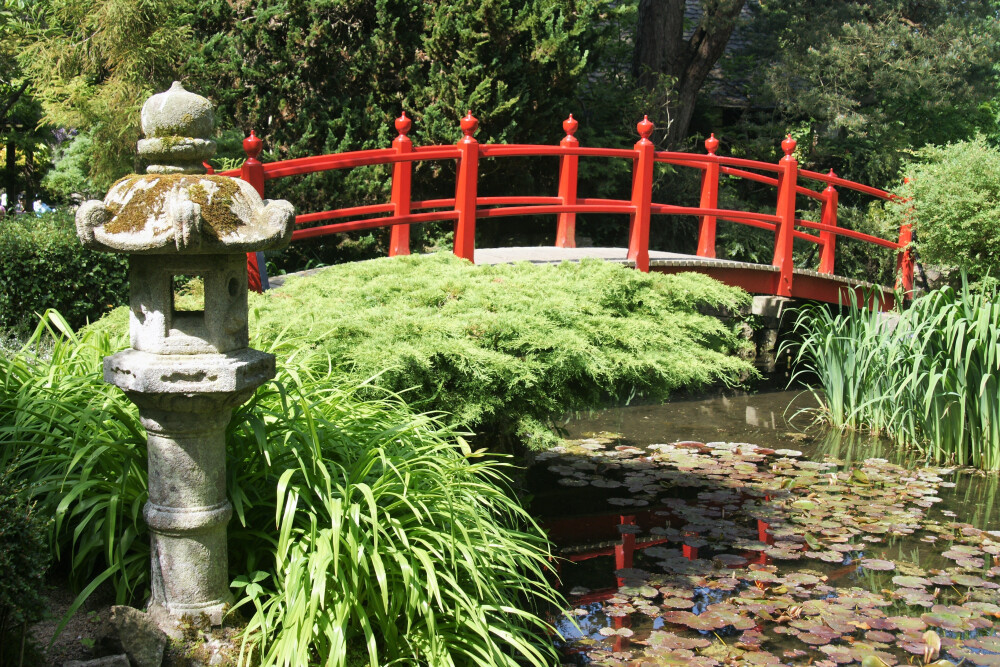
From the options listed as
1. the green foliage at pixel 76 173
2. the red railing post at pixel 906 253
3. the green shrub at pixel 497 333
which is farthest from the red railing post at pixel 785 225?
the green foliage at pixel 76 173

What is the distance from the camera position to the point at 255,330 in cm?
478

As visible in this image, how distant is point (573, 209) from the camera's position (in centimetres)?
795

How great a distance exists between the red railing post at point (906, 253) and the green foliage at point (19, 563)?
859cm

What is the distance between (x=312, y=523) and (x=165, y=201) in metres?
1.12

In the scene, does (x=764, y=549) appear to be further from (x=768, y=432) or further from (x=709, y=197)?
(x=709, y=197)

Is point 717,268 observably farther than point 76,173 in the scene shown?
No

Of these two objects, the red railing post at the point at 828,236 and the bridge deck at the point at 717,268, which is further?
the red railing post at the point at 828,236

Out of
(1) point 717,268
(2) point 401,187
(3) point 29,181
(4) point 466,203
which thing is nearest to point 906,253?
(1) point 717,268

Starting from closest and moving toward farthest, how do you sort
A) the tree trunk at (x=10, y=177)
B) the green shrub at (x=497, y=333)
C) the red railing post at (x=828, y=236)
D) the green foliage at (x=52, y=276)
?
the green shrub at (x=497, y=333) → the green foliage at (x=52, y=276) → the red railing post at (x=828, y=236) → the tree trunk at (x=10, y=177)

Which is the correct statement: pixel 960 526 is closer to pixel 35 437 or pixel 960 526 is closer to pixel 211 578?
pixel 211 578

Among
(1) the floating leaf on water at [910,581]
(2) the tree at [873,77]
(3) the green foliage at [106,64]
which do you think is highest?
(2) the tree at [873,77]

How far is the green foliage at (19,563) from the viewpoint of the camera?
2666 mm

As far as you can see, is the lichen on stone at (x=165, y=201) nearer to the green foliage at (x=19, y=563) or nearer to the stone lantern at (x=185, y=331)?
the stone lantern at (x=185, y=331)

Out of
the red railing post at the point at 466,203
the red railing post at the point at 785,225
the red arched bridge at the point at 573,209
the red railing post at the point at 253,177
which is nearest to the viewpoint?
the red railing post at the point at 253,177
